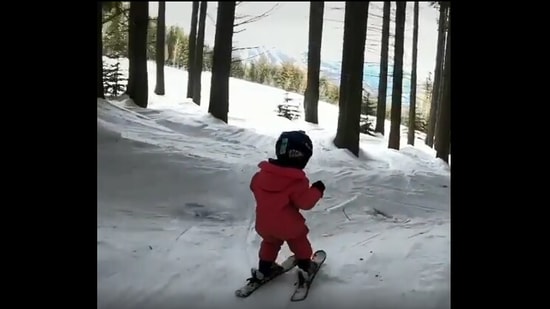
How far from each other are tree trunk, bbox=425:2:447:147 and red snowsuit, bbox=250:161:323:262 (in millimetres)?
1433

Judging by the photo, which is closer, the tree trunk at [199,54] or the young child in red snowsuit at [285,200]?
→ the young child in red snowsuit at [285,200]

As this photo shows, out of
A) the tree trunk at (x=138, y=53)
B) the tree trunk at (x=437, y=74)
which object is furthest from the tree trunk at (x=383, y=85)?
the tree trunk at (x=138, y=53)

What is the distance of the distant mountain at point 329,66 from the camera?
2486mm

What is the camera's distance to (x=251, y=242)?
75.4 inches

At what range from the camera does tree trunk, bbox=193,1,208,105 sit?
10.3ft

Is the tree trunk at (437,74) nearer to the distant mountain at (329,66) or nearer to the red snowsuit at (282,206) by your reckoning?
the distant mountain at (329,66)

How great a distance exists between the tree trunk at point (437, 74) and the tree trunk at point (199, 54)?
1.33 metres

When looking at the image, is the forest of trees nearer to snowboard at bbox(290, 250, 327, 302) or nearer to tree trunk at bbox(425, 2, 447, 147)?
tree trunk at bbox(425, 2, 447, 147)

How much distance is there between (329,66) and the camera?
8.93 ft

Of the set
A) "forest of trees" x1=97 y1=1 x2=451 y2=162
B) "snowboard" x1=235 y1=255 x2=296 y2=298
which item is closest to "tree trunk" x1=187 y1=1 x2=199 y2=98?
"forest of trees" x1=97 y1=1 x2=451 y2=162

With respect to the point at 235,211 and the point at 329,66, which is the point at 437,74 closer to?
the point at 329,66

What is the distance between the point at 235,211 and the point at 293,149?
2.68 feet
